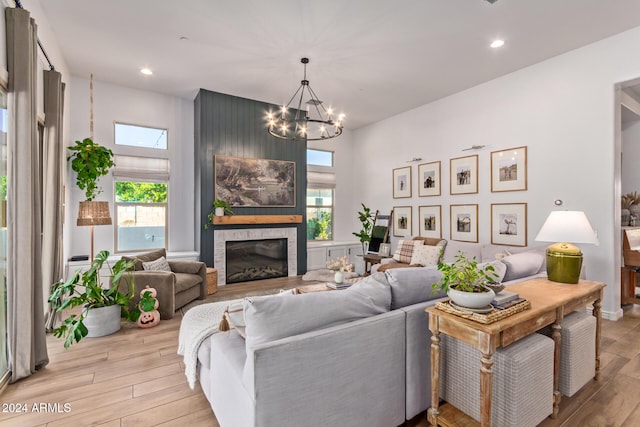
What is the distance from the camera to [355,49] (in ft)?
12.9

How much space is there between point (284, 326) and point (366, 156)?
6.24m

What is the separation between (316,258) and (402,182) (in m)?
2.47

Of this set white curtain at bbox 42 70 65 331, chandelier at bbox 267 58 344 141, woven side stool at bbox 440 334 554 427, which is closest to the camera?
woven side stool at bbox 440 334 554 427

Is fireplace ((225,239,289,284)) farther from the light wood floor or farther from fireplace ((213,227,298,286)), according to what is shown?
the light wood floor

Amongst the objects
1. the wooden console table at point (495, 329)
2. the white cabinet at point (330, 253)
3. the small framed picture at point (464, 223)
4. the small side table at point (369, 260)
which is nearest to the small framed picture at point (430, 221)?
the small framed picture at point (464, 223)

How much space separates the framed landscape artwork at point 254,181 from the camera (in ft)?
18.1

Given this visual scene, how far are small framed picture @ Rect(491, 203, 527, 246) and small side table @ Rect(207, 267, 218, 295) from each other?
14.8ft

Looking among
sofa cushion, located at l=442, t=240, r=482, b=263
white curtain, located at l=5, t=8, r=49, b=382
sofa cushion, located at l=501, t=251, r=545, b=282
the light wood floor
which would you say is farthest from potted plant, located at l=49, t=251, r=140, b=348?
sofa cushion, located at l=442, t=240, r=482, b=263

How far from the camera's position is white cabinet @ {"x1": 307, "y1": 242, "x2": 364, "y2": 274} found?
6.65 meters

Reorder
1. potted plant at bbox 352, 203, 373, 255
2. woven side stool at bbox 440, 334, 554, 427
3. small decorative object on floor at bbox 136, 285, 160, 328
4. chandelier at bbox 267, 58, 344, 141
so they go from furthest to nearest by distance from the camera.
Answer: potted plant at bbox 352, 203, 373, 255 < chandelier at bbox 267, 58, 344, 141 < small decorative object on floor at bbox 136, 285, 160, 328 < woven side stool at bbox 440, 334, 554, 427

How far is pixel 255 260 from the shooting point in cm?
593

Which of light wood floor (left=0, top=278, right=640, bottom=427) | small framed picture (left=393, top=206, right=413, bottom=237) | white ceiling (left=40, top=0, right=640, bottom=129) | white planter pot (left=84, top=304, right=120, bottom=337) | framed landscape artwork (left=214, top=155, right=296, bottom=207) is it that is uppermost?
white ceiling (left=40, top=0, right=640, bottom=129)

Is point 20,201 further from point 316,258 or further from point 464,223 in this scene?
point 464,223

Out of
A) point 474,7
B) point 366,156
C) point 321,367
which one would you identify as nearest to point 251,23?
point 474,7
